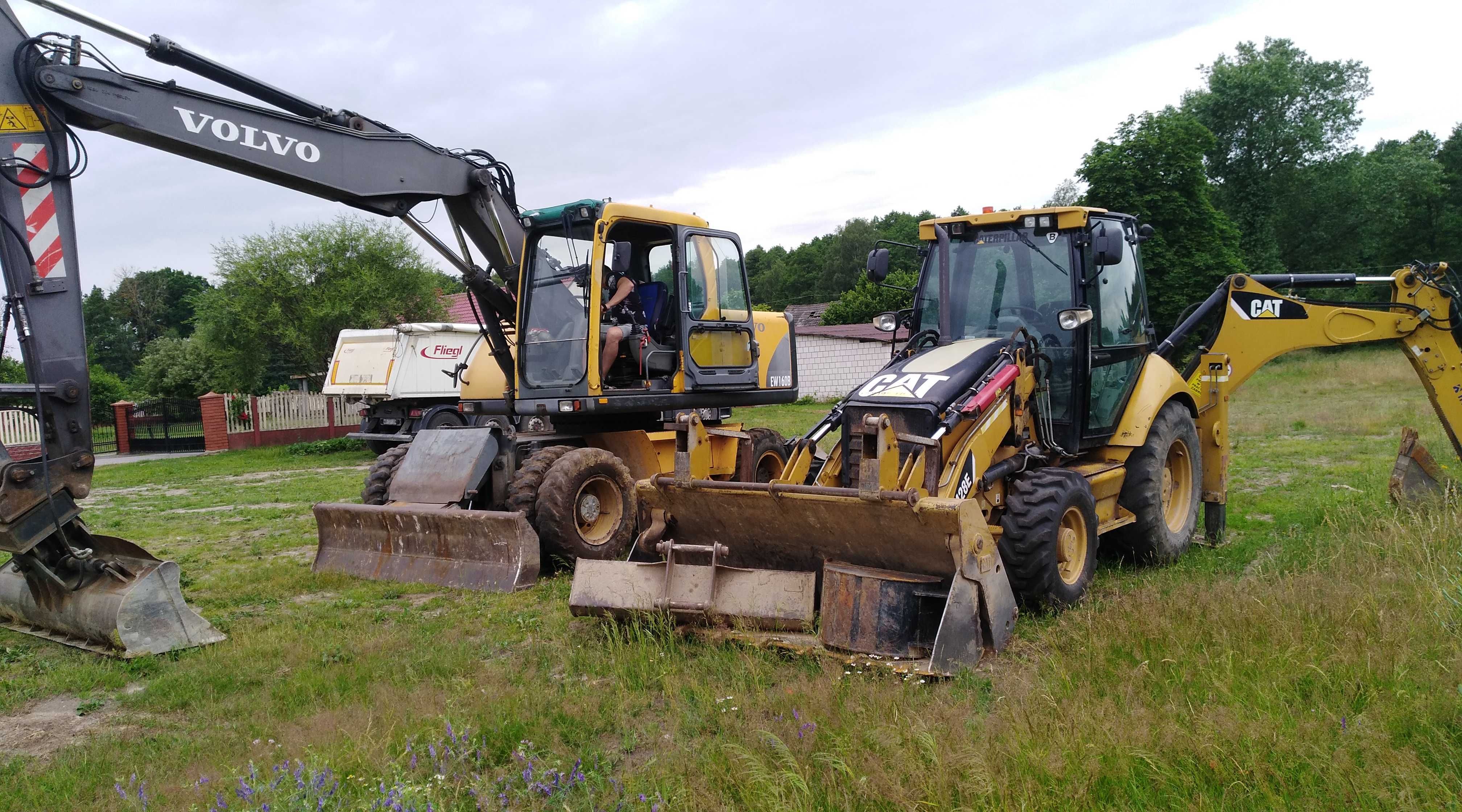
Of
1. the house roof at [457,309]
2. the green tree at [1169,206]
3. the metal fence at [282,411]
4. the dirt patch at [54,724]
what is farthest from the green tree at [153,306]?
the dirt patch at [54,724]

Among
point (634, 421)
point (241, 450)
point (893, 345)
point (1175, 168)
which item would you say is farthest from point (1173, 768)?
point (1175, 168)

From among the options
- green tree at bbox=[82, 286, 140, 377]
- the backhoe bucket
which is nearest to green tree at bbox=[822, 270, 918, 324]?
the backhoe bucket

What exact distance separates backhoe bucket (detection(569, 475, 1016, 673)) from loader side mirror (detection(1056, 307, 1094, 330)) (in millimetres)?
1997

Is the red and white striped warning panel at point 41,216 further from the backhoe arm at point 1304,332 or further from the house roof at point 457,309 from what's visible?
the house roof at point 457,309

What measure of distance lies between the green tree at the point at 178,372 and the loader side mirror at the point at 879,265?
103 feet

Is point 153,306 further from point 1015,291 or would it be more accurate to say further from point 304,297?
point 1015,291

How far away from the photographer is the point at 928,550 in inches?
216

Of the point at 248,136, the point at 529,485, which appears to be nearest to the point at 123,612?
the point at 529,485

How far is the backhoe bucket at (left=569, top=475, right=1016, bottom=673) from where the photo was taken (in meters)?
5.31

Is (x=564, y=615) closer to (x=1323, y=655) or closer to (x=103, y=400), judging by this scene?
(x=1323, y=655)

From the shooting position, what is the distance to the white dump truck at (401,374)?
19484 mm

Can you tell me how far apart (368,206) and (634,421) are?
9.69 feet

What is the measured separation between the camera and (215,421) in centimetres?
2622

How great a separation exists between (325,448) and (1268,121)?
4163cm
